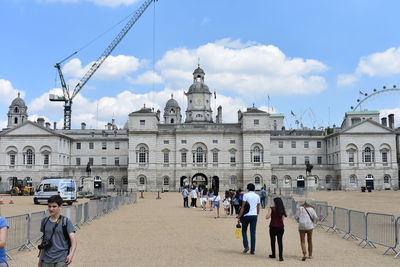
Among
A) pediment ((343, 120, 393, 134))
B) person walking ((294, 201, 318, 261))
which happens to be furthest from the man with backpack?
pediment ((343, 120, 393, 134))

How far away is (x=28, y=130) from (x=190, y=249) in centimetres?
6615

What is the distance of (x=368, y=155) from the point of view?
76.9 m

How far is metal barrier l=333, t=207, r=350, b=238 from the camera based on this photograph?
18861 millimetres

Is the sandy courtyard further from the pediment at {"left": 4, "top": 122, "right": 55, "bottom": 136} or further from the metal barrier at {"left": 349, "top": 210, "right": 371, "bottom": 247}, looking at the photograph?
the pediment at {"left": 4, "top": 122, "right": 55, "bottom": 136}

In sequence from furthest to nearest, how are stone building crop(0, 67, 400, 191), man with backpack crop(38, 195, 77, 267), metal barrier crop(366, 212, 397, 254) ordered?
stone building crop(0, 67, 400, 191) → metal barrier crop(366, 212, 397, 254) → man with backpack crop(38, 195, 77, 267)

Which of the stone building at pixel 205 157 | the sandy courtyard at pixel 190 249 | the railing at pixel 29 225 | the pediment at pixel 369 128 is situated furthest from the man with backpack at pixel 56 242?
the pediment at pixel 369 128

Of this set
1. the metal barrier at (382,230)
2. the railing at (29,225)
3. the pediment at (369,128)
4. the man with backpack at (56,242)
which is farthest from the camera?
the pediment at (369,128)

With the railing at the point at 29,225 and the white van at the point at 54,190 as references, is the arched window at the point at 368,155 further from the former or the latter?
the railing at the point at 29,225

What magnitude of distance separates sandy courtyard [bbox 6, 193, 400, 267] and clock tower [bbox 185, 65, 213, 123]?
6828 centimetres

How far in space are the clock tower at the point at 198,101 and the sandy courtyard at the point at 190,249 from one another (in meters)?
68.3

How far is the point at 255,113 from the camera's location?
74.2 meters

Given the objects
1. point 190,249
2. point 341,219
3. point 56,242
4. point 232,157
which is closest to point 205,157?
point 232,157

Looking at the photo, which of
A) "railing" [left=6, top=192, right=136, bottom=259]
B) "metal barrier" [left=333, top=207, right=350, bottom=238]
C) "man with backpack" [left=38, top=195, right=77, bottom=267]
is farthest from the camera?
"metal barrier" [left=333, top=207, right=350, bottom=238]

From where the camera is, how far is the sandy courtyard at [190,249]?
13.3 m
